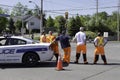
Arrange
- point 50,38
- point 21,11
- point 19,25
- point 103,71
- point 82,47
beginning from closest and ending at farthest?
1. point 103,71
2. point 82,47
3. point 50,38
4. point 19,25
5. point 21,11

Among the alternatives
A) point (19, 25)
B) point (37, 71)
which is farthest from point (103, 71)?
point (19, 25)

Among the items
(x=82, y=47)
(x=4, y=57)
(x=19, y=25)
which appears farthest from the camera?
(x=19, y=25)

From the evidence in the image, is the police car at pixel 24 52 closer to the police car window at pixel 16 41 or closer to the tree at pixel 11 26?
the police car window at pixel 16 41

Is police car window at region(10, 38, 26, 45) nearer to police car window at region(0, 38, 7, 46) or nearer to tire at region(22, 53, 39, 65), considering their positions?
police car window at region(0, 38, 7, 46)

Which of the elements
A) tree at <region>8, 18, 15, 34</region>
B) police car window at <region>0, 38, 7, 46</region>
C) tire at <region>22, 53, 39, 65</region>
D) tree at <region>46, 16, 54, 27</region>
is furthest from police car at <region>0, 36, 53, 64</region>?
tree at <region>46, 16, 54, 27</region>

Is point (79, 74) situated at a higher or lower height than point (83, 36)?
lower

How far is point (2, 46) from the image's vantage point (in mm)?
17125

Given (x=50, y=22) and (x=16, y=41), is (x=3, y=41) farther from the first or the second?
(x=50, y=22)

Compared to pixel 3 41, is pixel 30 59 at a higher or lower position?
lower

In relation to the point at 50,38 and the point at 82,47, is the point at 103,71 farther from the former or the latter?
the point at 50,38

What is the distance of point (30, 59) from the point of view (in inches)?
674

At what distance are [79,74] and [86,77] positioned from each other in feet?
2.81

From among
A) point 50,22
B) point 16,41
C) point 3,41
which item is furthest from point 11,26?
point 16,41

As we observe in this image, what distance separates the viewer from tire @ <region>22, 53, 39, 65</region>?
1709 centimetres
